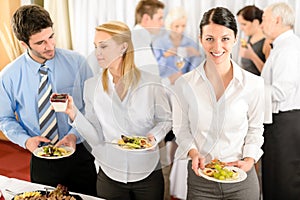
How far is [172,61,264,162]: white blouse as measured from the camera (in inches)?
77.7

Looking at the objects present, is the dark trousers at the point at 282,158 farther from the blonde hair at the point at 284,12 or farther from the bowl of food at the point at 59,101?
the bowl of food at the point at 59,101

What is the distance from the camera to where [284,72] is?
2.16 meters

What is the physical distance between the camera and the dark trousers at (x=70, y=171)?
236 centimetres

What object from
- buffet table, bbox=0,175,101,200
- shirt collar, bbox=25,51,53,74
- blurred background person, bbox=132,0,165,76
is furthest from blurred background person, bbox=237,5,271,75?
buffet table, bbox=0,175,101,200

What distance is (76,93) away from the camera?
2281 mm

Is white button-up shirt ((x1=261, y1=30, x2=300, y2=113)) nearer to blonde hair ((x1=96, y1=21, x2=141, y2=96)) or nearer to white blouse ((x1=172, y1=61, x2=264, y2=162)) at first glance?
white blouse ((x1=172, y1=61, x2=264, y2=162))

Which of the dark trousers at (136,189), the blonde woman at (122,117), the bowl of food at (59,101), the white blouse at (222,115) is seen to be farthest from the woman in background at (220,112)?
the bowl of food at (59,101)

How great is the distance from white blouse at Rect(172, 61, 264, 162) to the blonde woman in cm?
11

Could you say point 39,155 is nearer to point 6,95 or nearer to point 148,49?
point 6,95

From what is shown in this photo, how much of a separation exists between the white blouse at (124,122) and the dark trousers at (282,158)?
22.1 inches

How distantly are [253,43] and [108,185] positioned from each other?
98 centimetres

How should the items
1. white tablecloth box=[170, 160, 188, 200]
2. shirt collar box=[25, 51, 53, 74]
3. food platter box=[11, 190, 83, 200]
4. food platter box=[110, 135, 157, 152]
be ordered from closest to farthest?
food platter box=[11, 190, 83, 200] < food platter box=[110, 135, 157, 152] < shirt collar box=[25, 51, 53, 74] < white tablecloth box=[170, 160, 188, 200]

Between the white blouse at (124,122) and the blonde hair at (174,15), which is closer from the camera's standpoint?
the white blouse at (124,122)

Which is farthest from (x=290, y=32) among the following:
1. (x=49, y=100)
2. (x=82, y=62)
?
(x=49, y=100)
